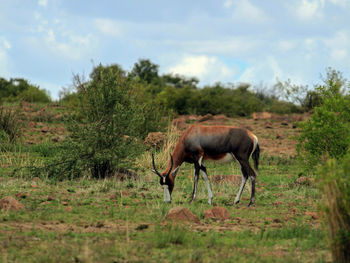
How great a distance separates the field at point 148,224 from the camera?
617 centimetres

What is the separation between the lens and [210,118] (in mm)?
29703

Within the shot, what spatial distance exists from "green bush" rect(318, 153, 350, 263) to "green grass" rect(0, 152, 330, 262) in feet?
1.10

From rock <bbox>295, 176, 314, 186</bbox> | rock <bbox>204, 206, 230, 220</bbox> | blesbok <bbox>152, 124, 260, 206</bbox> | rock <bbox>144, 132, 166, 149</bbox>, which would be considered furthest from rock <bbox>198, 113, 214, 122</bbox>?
rock <bbox>204, 206, 230, 220</bbox>

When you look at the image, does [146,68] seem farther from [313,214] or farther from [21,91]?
[313,214]

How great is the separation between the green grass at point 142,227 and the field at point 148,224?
0.04ft

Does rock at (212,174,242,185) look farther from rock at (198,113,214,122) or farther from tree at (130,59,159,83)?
tree at (130,59,159,83)

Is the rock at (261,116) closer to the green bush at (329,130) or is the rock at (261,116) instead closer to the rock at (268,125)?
the rock at (268,125)

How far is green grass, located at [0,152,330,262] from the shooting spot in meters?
6.15

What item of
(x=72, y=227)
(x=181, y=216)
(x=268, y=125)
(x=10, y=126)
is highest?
(x=268, y=125)

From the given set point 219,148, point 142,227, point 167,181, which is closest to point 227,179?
point 219,148

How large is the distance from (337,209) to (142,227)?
9.63 feet

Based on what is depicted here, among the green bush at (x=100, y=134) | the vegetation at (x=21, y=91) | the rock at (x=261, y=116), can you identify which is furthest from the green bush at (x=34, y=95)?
the green bush at (x=100, y=134)

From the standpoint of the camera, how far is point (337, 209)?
582 centimetres

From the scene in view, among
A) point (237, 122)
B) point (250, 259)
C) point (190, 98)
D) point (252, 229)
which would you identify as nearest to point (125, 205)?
point (252, 229)
